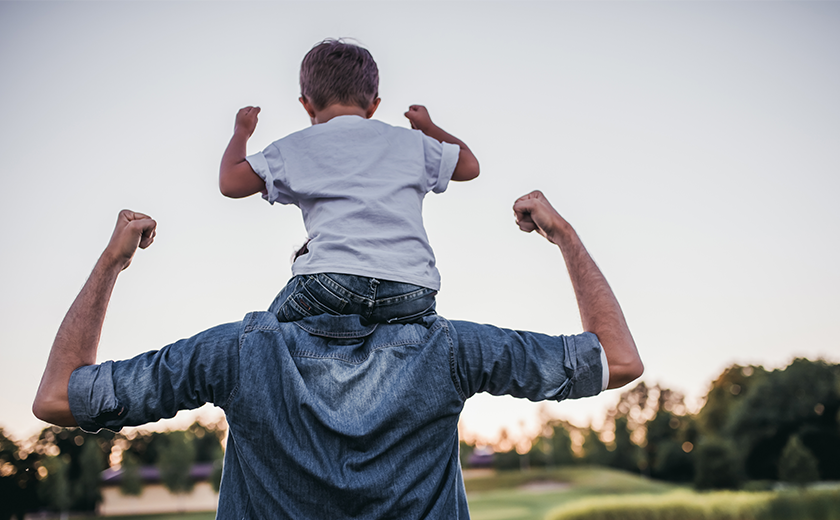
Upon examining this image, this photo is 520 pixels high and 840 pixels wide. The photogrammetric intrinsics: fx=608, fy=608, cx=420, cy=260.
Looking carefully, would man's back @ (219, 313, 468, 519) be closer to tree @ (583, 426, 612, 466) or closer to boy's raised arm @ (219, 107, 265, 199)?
boy's raised arm @ (219, 107, 265, 199)

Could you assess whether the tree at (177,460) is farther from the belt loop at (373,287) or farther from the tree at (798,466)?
the belt loop at (373,287)

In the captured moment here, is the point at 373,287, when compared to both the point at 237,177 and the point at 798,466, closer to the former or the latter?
the point at 237,177

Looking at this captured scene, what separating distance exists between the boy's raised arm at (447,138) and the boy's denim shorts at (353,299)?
0.44 metres

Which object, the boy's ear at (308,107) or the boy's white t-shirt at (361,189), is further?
the boy's ear at (308,107)

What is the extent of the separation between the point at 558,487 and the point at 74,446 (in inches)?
1468

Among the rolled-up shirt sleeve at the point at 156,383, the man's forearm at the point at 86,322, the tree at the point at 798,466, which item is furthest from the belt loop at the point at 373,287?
the tree at the point at 798,466

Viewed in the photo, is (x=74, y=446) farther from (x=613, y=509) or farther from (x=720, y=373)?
(x=720, y=373)

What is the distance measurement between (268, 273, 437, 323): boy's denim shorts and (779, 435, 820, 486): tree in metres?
42.5

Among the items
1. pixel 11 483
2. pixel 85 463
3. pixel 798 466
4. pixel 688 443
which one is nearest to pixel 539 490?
pixel 688 443

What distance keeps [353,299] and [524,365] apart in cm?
49

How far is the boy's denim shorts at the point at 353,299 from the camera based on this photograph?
5.37 feet

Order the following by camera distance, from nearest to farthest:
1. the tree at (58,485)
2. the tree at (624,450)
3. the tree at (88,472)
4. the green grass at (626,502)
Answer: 1. the tree at (58,485)
2. the green grass at (626,502)
3. the tree at (88,472)
4. the tree at (624,450)

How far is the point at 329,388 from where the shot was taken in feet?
5.15

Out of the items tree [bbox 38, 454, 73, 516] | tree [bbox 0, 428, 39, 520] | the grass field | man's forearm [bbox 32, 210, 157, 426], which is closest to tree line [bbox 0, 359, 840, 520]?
tree [bbox 38, 454, 73, 516]
